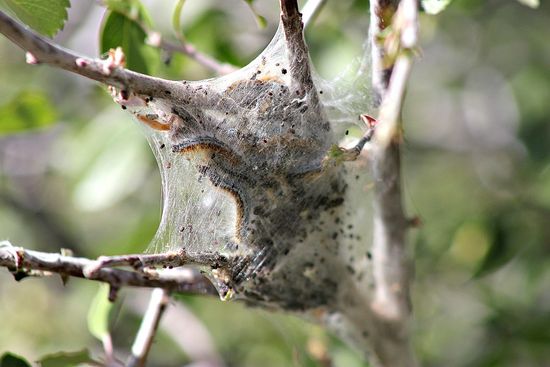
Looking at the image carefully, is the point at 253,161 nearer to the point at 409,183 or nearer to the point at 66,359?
the point at 66,359

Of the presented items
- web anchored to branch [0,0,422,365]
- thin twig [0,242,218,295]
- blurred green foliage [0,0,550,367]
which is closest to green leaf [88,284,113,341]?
blurred green foliage [0,0,550,367]

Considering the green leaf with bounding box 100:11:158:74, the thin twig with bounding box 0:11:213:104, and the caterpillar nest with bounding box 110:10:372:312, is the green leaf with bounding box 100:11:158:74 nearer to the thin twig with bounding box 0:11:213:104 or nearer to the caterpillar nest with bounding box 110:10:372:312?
the caterpillar nest with bounding box 110:10:372:312

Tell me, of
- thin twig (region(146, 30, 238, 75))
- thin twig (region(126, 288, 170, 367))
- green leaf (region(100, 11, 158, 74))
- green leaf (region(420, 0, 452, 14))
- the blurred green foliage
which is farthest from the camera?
the blurred green foliage

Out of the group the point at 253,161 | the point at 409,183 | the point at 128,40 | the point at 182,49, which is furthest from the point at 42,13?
the point at 409,183

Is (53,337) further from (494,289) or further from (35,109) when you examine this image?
(494,289)

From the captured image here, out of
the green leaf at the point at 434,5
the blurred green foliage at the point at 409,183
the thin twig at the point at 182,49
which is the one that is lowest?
the blurred green foliage at the point at 409,183

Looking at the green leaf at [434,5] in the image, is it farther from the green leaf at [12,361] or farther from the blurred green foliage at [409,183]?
the green leaf at [12,361]

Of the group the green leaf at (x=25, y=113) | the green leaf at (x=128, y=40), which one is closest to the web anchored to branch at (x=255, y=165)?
the green leaf at (x=128, y=40)
